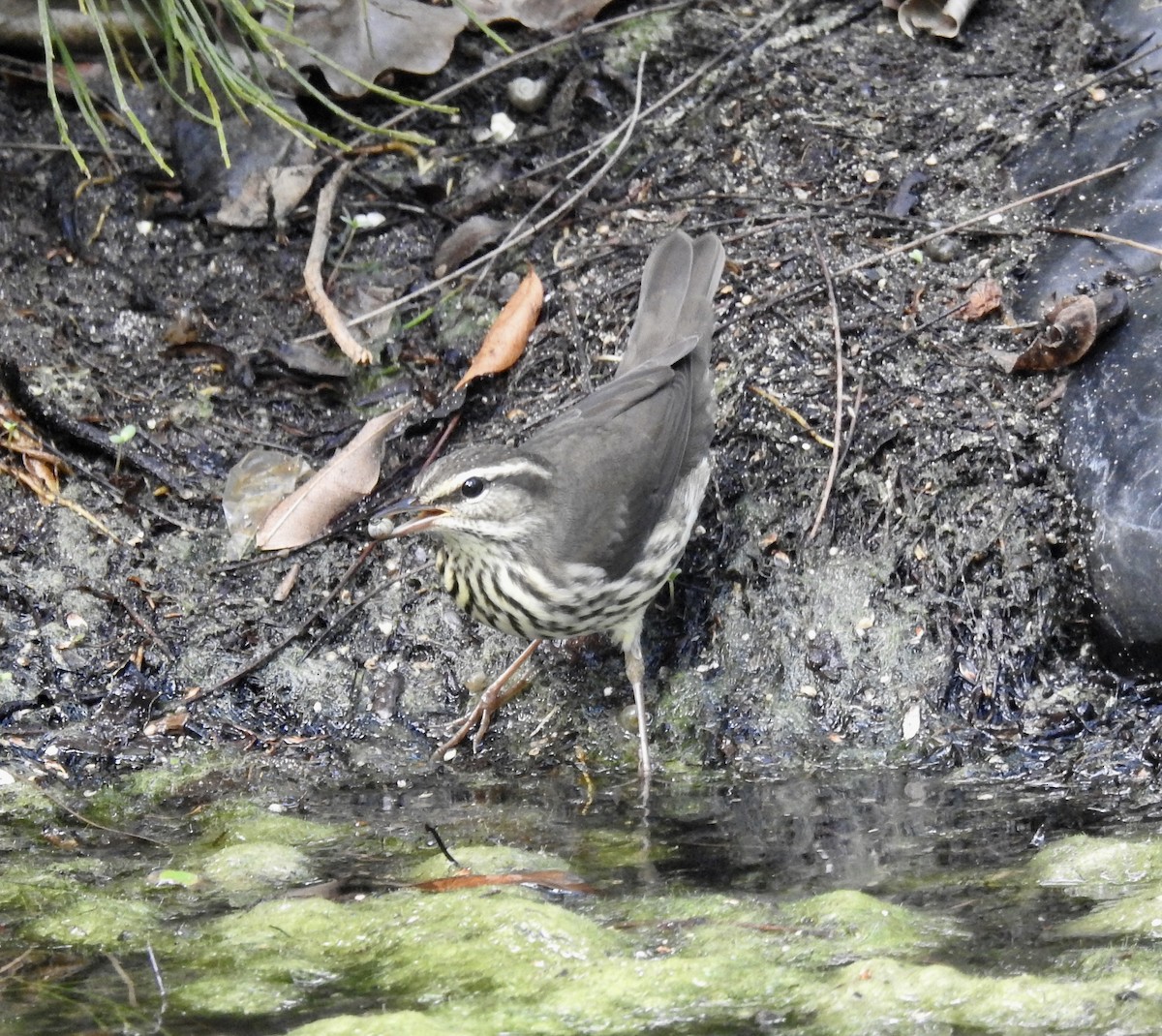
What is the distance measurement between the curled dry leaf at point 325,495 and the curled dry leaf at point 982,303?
7.72ft

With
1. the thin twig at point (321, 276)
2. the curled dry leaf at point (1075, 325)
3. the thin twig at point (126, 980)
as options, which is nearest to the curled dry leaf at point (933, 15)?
the curled dry leaf at point (1075, 325)

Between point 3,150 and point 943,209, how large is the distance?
13.5 ft

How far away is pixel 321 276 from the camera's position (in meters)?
6.51

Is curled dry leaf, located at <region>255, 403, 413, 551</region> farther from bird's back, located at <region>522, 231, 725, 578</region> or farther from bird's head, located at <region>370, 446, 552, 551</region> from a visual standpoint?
bird's head, located at <region>370, 446, 552, 551</region>

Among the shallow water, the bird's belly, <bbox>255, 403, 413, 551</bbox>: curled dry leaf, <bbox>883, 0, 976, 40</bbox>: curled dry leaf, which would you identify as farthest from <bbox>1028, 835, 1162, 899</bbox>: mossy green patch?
<bbox>883, 0, 976, 40</bbox>: curled dry leaf

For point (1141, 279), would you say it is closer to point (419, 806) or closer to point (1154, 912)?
point (1154, 912)

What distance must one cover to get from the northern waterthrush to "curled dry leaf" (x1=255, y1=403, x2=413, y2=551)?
76 cm

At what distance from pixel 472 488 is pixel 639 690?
0.99 meters

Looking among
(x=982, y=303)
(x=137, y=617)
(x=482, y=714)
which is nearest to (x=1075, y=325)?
(x=982, y=303)

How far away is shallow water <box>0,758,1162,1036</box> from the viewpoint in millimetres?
3389

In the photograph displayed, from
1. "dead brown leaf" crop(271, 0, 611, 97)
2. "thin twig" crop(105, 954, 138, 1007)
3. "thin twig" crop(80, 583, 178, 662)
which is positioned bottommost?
"thin twig" crop(105, 954, 138, 1007)

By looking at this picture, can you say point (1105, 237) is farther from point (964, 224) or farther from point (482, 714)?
point (482, 714)

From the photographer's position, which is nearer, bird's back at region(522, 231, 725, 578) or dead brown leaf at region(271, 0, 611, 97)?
bird's back at region(522, 231, 725, 578)

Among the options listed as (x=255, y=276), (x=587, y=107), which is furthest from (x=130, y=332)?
(x=587, y=107)
